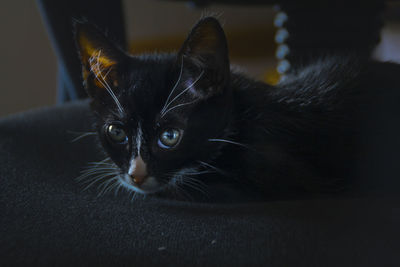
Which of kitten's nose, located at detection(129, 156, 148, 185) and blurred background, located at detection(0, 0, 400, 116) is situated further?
blurred background, located at detection(0, 0, 400, 116)

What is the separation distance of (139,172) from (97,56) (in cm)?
26

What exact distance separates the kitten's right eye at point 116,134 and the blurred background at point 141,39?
1171mm

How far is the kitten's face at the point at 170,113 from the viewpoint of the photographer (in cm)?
70

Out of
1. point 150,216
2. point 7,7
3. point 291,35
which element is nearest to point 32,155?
point 150,216

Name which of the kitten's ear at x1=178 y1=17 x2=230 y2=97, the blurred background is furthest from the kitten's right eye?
the blurred background

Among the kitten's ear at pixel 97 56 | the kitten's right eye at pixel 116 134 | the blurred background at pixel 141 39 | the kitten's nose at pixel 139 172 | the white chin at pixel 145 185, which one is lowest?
the blurred background at pixel 141 39

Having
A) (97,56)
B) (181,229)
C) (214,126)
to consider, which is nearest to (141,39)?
(97,56)

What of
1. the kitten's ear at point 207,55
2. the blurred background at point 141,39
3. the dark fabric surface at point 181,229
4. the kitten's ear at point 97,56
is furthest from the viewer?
the blurred background at point 141,39

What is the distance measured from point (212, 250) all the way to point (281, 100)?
358 mm

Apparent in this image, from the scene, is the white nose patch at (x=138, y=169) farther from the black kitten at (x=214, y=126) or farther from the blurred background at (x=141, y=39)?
the blurred background at (x=141, y=39)

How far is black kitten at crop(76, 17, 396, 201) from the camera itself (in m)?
0.70

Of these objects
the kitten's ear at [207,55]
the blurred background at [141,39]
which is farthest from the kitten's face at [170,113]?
the blurred background at [141,39]

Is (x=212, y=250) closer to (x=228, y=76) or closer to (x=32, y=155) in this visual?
(x=228, y=76)

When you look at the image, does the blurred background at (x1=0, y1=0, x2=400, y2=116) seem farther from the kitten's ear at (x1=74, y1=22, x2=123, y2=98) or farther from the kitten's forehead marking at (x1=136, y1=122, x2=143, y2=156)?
the kitten's forehead marking at (x1=136, y1=122, x2=143, y2=156)
